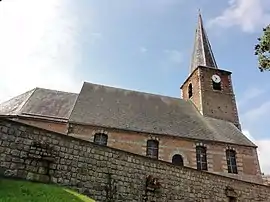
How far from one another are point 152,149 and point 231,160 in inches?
226

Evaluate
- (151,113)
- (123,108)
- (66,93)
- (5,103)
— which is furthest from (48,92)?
(151,113)

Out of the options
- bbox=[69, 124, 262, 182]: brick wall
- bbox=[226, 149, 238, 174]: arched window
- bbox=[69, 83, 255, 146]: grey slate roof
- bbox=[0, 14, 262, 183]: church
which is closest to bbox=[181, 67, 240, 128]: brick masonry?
bbox=[0, 14, 262, 183]: church

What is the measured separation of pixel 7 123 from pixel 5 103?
1493 cm

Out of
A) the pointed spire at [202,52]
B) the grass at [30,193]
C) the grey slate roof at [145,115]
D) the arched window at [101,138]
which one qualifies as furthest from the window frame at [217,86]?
the grass at [30,193]

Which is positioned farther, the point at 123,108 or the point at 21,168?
the point at 123,108

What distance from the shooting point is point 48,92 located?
886 inches

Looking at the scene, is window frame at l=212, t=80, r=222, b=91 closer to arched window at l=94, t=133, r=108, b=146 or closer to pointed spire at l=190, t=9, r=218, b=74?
pointed spire at l=190, t=9, r=218, b=74

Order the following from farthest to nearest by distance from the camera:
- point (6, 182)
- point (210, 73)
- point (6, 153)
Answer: point (210, 73), point (6, 153), point (6, 182)

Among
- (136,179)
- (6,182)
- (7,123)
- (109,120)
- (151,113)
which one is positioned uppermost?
(151,113)

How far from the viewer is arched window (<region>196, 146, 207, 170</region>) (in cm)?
1883

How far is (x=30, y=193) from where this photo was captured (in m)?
6.66

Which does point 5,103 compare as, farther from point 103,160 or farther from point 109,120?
point 103,160

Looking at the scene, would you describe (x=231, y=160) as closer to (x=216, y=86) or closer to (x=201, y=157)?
(x=201, y=157)

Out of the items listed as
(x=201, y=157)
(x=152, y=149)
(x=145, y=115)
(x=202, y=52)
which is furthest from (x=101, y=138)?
(x=202, y=52)
